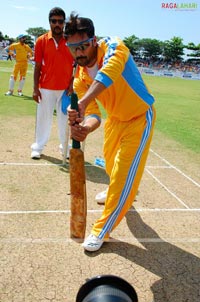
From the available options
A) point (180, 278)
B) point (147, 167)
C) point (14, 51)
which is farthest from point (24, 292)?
point (14, 51)

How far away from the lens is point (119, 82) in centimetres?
314

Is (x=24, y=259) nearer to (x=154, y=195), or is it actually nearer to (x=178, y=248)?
(x=178, y=248)

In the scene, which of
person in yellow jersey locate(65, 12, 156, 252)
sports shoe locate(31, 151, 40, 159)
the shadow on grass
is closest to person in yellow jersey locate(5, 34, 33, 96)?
sports shoe locate(31, 151, 40, 159)

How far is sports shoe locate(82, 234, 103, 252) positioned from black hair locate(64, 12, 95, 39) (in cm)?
189

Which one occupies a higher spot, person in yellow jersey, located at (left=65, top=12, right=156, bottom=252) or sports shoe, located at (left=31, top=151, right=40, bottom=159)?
person in yellow jersey, located at (left=65, top=12, right=156, bottom=252)

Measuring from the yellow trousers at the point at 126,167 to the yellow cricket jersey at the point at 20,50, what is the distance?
11353mm

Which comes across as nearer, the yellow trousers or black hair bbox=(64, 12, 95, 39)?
black hair bbox=(64, 12, 95, 39)

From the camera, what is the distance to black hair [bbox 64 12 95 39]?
2818mm

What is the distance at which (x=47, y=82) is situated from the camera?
6020 millimetres

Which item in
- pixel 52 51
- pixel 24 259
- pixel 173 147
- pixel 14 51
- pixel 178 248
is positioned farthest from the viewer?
pixel 14 51

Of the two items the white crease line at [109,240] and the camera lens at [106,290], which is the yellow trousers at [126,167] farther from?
the camera lens at [106,290]

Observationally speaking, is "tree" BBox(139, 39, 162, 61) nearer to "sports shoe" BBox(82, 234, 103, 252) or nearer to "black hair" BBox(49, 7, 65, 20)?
"black hair" BBox(49, 7, 65, 20)

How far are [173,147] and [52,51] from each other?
136 inches

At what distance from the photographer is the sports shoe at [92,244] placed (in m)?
3.44
